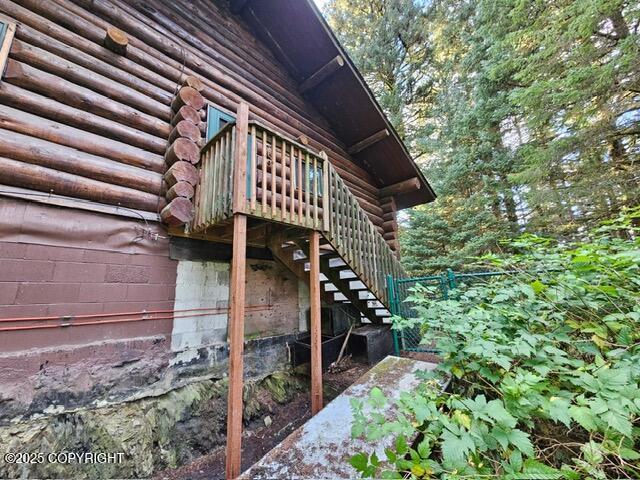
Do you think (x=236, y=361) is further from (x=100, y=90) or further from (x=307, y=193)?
(x=100, y=90)

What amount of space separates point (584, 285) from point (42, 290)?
5.06m

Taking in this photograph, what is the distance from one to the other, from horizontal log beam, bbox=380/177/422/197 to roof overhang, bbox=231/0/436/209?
11cm

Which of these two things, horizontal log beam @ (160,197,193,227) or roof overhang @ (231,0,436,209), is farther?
roof overhang @ (231,0,436,209)

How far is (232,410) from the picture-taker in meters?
2.56

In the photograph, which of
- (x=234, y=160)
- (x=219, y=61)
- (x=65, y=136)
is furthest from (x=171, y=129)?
(x=219, y=61)

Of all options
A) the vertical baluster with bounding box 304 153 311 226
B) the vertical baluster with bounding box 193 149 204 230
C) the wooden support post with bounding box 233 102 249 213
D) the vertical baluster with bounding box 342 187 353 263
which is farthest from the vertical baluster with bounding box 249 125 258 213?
the vertical baluster with bounding box 342 187 353 263

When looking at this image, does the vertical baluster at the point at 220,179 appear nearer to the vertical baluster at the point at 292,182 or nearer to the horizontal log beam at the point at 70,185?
the vertical baluster at the point at 292,182

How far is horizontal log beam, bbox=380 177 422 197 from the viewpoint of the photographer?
26.3 ft

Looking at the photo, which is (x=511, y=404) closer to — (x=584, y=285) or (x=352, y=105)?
(x=584, y=285)

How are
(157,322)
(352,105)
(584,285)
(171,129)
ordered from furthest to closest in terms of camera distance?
(352,105)
(171,129)
(157,322)
(584,285)

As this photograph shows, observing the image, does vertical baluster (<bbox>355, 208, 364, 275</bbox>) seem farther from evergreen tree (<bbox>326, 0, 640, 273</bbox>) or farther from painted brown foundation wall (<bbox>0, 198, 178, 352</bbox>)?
evergreen tree (<bbox>326, 0, 640, 273</bbox>)

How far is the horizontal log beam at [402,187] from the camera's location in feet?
26.3

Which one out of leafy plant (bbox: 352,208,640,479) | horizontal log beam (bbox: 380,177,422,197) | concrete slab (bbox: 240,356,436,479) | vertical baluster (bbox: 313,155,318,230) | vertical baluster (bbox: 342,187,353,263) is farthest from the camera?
horizontal log beam (bbox: 380,177,422,197)

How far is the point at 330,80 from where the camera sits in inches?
250
